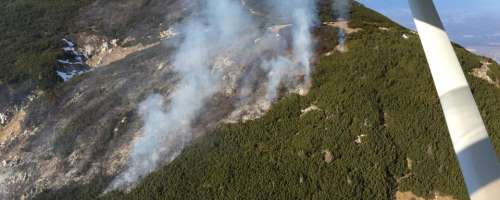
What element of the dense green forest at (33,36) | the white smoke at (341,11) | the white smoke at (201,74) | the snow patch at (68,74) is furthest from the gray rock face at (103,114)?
the dense green forest at (33,36)

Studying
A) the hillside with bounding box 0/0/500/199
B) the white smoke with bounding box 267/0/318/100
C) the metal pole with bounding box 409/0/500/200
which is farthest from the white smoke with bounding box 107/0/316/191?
the metal pole with bounding box 409/0/500/200

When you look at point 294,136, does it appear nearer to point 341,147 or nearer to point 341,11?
point 341,147

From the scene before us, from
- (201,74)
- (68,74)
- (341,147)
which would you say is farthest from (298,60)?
(68,74)

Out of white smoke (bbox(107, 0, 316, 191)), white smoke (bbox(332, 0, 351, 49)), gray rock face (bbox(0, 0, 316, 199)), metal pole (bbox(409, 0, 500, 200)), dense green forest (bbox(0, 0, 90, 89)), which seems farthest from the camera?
dense green forest (bbox(0, 0, 90, 89))

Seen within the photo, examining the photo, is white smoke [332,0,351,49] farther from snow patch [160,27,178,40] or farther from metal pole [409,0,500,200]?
metal pole [409,0,500,200]

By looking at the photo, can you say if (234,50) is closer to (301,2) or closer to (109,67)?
(109,67)
